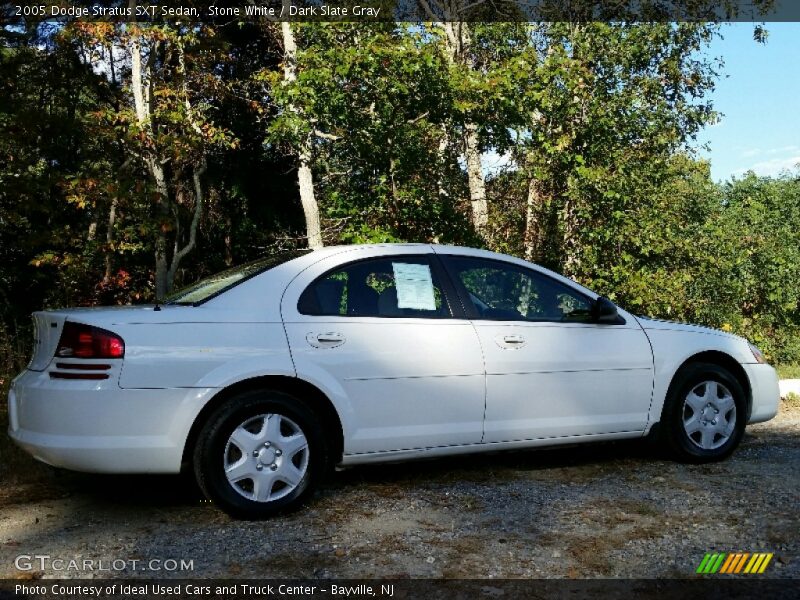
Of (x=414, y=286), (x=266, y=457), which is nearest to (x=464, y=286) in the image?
(x=414, y=286)

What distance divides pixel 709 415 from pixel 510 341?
1.79 metres

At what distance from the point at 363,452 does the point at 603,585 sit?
1.76 metres

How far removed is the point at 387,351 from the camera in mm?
4949

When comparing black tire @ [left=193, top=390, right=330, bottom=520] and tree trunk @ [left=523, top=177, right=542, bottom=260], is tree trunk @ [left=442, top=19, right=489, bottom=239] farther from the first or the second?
black tire @ [left=193, top=390, right=330, bottom=520]

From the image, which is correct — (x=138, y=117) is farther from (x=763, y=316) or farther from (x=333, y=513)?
(x=763, y=316)

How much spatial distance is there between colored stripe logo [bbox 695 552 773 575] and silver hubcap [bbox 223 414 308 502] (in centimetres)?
217

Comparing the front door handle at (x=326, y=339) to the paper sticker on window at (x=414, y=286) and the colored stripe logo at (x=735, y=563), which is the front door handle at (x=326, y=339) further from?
the colored stripe logo at (x=735, y=563)

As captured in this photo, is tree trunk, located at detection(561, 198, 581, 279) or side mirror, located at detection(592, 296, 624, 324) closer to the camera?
side mirror, located at detection(592, 296, 624, 324)

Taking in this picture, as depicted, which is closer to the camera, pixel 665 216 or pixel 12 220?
pixel 665 216

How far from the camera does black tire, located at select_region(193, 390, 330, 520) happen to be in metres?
4.46

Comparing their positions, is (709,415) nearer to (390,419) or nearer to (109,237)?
(390,419)

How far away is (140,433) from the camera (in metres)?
4.37

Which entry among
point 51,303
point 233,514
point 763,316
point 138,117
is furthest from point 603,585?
point 763,316

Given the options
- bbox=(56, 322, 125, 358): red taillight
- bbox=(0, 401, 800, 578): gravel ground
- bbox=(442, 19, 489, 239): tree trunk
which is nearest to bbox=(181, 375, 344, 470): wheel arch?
bbox=(0, 401, 800, 578): gravel ground
